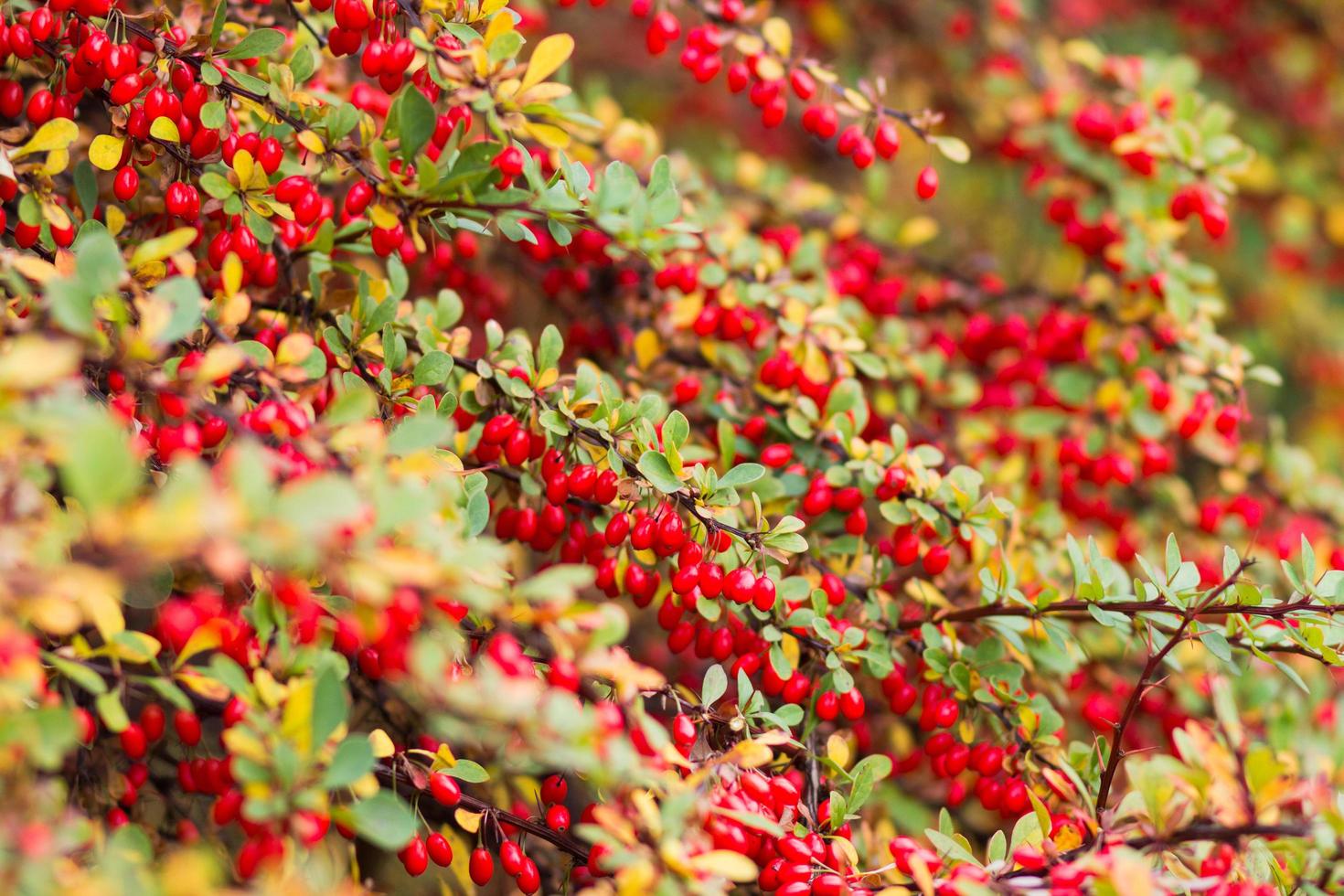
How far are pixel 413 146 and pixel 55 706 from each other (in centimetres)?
62

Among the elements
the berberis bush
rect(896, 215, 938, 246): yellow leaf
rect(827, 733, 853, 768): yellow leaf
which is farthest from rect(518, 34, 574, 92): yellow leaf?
rect(896, 215, 938, 246): yellow leaf

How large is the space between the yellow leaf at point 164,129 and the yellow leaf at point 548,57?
0.37 metres

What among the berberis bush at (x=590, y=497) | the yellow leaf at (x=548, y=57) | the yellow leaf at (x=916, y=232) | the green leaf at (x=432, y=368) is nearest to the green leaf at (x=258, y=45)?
the berberis bush at (x=590, y=497)

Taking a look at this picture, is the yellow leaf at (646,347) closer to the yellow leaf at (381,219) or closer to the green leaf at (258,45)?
the yellow leaf at (381,219)

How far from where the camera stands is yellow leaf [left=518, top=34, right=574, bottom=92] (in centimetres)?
117

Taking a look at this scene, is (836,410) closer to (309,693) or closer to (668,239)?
(668,239)

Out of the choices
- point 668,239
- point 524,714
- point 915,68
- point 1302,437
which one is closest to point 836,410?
point 668,239

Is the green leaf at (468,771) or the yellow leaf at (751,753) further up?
the yellow leaf at (751,753)

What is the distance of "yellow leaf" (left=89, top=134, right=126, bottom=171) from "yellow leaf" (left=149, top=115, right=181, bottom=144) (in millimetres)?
44

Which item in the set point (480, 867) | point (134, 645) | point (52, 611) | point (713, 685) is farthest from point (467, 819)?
point (52, 611)

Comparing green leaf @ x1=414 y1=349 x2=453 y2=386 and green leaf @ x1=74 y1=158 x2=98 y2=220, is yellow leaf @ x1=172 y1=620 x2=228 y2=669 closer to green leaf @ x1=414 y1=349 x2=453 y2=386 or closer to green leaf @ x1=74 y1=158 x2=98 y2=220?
green leaf @ x1=414 y1=349 x2=453 y2=386

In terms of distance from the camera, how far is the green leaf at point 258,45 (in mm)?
1130

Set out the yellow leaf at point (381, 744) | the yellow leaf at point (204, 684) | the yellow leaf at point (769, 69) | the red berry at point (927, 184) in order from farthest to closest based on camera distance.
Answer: the red berry at point (927, 184) → the yellow leaf at point (769, 69) → the yellow leaf at point (381, 744) → the yellow leaf at point (204, 684)

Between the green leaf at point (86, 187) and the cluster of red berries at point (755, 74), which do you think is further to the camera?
the cluster of red berries at point (755, 74)
